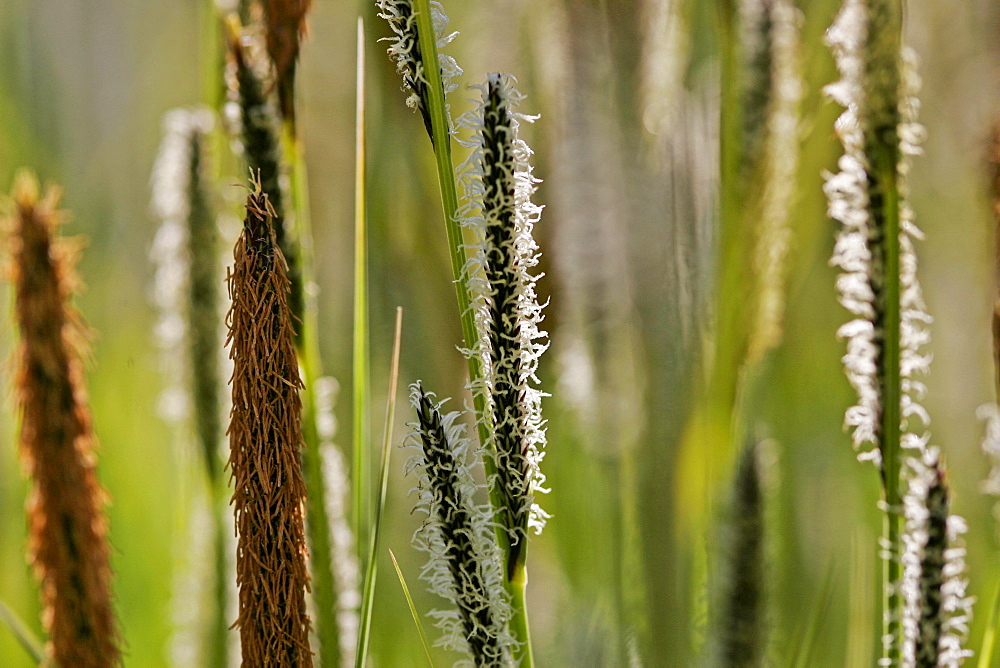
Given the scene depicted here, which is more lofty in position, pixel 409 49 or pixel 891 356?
pixel 409 49

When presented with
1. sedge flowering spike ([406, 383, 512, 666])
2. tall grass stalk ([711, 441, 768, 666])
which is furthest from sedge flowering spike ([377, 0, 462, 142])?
tall grass stalk ([711, 441, 768, 666])

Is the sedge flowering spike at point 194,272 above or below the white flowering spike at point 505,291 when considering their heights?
above

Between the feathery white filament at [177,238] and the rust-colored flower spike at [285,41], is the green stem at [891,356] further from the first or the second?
the feathery white filament at [177,238]

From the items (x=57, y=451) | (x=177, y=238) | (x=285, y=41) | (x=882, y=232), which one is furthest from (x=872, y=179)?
(x=177, y=238)

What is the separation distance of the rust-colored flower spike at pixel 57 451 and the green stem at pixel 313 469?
0.16 meters

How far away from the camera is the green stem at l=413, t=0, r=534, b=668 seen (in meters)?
0.43

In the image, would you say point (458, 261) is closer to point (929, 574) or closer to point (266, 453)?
point (266, 453)

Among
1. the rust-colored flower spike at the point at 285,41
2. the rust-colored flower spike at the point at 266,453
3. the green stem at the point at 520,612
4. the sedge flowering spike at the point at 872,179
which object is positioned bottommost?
the green stem at the point at 520,612

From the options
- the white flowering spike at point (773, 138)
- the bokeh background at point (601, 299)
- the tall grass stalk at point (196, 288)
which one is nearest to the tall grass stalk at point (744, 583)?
the bokeh background at point (601, 299)

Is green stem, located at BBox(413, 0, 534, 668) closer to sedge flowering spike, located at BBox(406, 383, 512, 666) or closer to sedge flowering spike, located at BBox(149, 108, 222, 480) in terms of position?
sedge flowering spike, located at BBox(406, 383, 512, 666)

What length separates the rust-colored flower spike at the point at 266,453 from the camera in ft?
1.44

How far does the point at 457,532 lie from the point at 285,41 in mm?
335

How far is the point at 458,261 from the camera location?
448mm

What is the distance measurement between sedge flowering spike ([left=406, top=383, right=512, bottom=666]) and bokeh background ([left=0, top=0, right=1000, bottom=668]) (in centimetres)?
31
